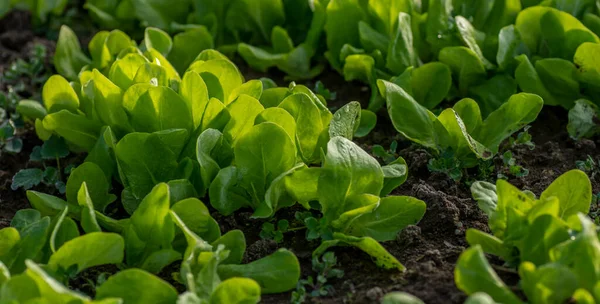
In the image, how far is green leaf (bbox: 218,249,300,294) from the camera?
6.87 ft

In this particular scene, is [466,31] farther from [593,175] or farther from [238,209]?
[238,209]

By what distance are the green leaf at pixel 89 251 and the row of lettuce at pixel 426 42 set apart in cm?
120

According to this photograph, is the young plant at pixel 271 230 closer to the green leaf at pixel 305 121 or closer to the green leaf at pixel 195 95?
the green leaf at pixel 305 121

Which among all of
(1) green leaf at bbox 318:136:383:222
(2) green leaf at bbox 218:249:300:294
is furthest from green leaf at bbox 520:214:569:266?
(2) green leaf at bbox 218:249:300:294

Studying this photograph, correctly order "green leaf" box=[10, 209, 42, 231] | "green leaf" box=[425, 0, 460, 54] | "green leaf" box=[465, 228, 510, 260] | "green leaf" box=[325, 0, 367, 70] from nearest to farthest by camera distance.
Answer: "green leaf" box=[465, 228, 510, 260]
"green leaf" box=[10, 209, 42, 231]
"green leaf" box=[425, 0, 460, 54]
"green leaf" box=[325, 0, 367, 70]

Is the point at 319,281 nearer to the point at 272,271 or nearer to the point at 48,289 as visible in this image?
the point at 272,271

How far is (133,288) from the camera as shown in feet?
6.43

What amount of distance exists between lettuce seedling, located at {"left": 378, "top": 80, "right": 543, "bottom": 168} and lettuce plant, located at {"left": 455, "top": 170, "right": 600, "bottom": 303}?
354 mm

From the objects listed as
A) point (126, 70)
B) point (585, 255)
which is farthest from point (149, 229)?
point (585, 255)

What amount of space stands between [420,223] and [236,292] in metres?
0.67

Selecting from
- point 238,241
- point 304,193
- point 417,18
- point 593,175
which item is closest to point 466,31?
point 417,18

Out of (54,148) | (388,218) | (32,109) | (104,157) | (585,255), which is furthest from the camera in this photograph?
(32,109)

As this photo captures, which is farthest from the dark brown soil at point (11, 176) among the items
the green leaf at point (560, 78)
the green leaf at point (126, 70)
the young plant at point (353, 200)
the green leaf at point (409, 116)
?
the green leaf at point (560, 78)

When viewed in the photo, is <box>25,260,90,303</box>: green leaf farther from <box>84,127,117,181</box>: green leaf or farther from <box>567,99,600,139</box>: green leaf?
<box>567,99,600,139</box>: green leaf
